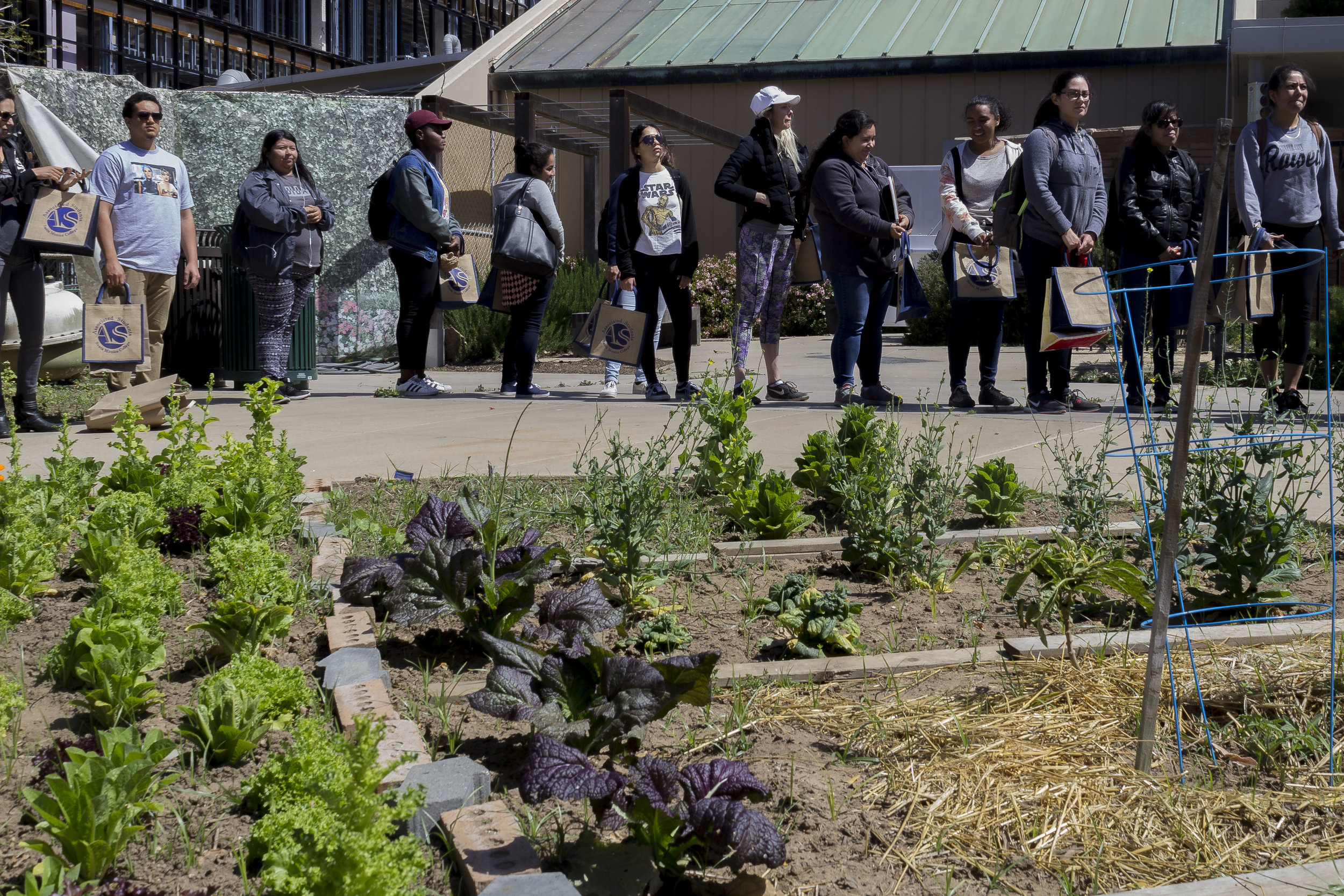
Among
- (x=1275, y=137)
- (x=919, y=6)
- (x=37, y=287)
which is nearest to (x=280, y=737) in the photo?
(x=37, y=287)

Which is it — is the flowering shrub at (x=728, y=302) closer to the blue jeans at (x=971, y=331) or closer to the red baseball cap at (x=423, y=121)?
the red baseball cap at (x=423, y=121)

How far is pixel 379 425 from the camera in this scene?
6.50 m

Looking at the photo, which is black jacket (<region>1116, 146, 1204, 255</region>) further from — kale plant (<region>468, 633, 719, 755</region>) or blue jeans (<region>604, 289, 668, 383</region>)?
kale plant (<region>468, 633, 719, 755</region>)

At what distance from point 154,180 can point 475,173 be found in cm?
600

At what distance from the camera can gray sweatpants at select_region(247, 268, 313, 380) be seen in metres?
7.93

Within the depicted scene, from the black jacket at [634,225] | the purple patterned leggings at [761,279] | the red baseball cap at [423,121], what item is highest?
the red baseball cap at [423,121]

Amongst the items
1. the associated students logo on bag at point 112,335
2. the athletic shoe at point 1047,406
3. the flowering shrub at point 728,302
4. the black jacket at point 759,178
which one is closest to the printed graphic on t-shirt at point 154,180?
the associated students logo on bag at point 112,335

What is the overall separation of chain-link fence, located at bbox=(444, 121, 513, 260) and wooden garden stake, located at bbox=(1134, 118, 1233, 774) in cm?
1079

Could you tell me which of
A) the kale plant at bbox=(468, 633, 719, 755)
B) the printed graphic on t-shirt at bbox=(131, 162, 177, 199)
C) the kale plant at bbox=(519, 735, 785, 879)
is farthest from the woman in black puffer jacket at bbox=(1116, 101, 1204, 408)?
the printed graphic on t-shirt at bbox=(131, 162, 177, 199)

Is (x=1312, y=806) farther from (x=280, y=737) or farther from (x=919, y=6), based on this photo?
(x=919, y=6)

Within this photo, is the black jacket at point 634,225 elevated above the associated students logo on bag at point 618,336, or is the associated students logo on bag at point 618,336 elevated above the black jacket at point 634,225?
the black jacket at point 634,225

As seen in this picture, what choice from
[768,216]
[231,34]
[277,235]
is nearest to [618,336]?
[768,216]

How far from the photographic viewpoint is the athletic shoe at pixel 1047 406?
659 centimetres

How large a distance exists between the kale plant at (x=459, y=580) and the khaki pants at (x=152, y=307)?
5037 millimetres
